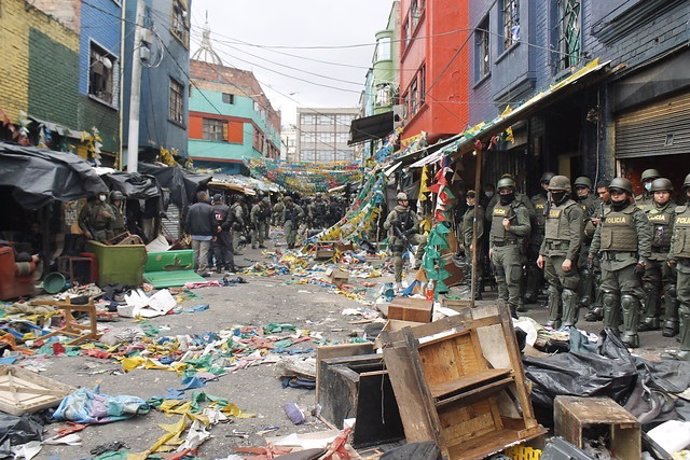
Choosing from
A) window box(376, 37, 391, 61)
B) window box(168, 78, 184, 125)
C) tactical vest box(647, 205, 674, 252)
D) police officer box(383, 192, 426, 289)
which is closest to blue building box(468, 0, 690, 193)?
tactical vest box(647, 205, 674, 252)

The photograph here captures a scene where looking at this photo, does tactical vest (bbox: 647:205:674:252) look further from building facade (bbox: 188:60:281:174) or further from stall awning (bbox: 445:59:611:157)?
building facade (bbox: 188:60:281:174)

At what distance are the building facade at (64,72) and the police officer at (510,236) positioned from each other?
970cm

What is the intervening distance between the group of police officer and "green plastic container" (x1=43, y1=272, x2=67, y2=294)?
7.38 meters

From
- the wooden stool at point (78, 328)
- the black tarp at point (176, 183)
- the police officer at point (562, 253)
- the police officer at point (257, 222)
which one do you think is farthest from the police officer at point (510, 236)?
the police officer at point (257, 222)

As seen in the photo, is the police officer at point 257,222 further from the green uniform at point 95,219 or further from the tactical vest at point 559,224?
the tactical vest at point 559,224

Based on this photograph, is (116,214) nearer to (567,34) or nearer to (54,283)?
(54,283)

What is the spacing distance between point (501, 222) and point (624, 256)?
2090 millimetres

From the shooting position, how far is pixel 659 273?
279 inches

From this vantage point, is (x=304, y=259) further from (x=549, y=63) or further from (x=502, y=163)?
(x=549, y=63)

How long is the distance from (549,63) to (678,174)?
125 inches

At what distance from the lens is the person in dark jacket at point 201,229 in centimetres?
1268

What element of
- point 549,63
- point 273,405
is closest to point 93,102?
point 549,63

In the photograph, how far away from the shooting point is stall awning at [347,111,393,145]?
76.1 feet

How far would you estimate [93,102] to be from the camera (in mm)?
14188
